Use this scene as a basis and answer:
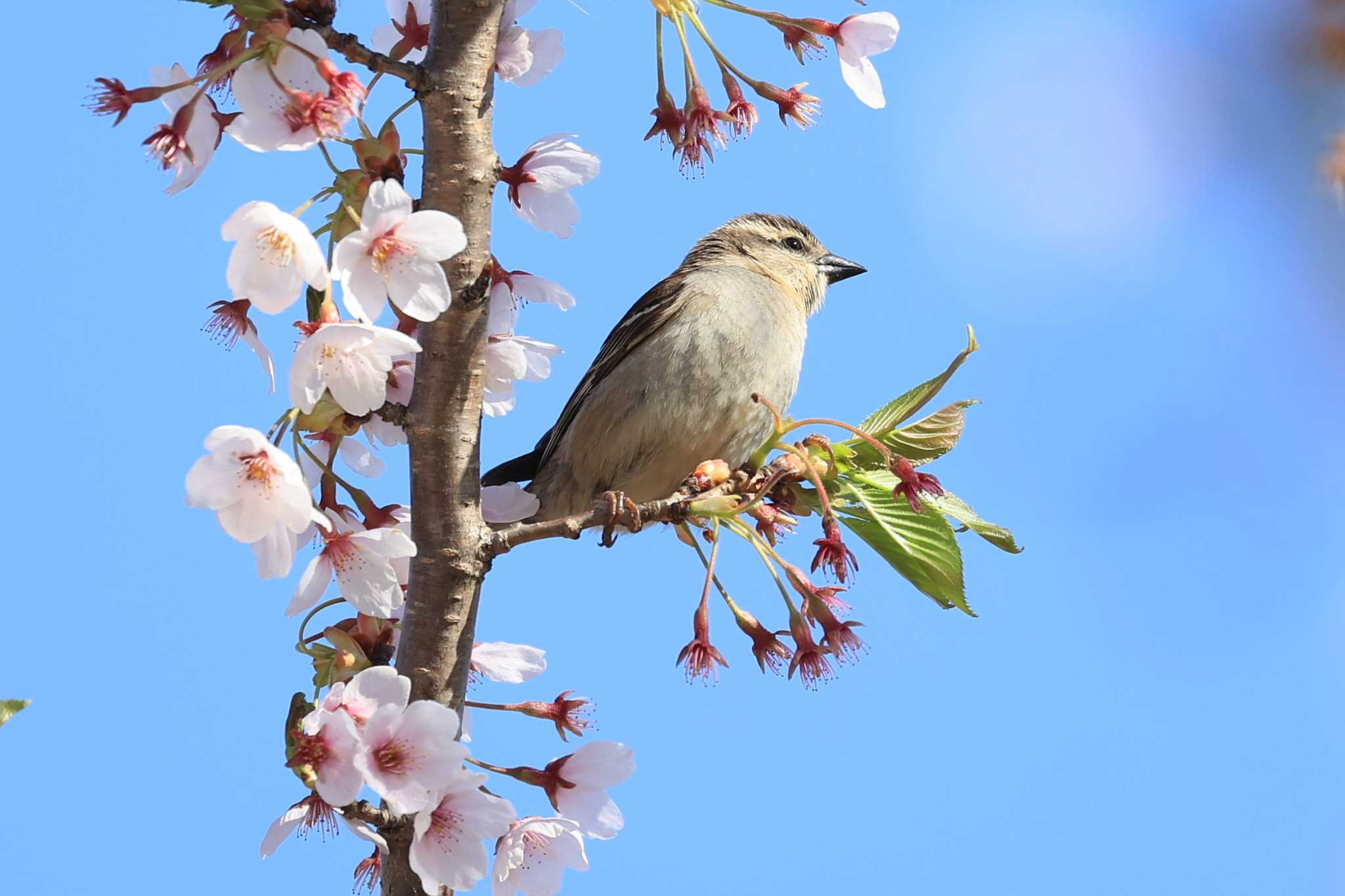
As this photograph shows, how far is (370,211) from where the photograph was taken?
256cm

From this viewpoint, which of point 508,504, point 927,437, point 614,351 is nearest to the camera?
point 927,437

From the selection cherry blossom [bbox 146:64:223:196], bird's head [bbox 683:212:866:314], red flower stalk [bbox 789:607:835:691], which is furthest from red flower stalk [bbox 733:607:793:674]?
bird's head [bbox 683:212:866:314]

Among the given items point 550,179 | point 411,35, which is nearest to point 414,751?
point 550,179

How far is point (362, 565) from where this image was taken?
2.85 m

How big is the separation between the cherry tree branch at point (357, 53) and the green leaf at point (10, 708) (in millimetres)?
1376

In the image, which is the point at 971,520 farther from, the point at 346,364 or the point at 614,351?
the point at 614,351

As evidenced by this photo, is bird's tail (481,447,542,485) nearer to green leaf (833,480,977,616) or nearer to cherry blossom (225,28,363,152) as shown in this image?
green leaf (833,480,977,616)

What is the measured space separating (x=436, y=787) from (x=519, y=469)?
120 inches

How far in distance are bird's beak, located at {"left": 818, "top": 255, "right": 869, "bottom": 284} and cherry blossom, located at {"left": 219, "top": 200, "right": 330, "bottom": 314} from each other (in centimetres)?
431

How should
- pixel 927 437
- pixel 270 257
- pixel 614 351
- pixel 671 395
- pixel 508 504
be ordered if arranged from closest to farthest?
pixel 270 257
pixel 927 437
pixel 508 504
pixel 671 395
pixel 614 351

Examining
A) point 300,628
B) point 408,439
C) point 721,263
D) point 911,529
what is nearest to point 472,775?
point 300,628

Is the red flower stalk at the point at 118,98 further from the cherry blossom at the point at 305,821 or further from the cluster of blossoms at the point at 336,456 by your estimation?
the cherry blossom at the point at 305,821

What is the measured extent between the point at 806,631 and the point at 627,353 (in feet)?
7.41

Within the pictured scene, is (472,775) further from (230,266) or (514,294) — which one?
(514,294)
